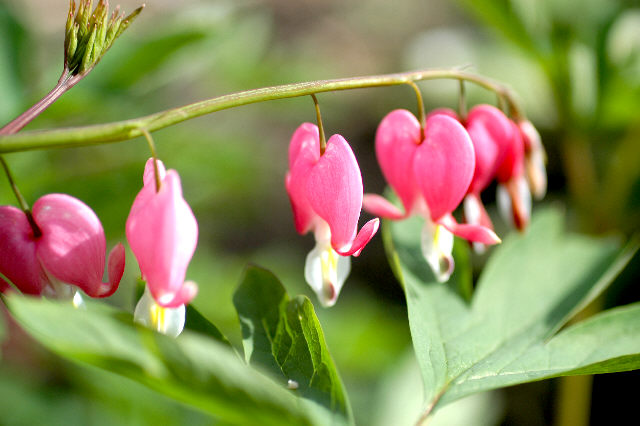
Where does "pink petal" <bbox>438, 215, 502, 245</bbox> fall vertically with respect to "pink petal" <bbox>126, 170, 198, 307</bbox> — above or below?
below

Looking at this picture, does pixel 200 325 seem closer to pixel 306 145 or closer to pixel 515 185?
pixel 306 145

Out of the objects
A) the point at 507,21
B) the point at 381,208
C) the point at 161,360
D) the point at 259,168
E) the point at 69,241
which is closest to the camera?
the point at 161,360

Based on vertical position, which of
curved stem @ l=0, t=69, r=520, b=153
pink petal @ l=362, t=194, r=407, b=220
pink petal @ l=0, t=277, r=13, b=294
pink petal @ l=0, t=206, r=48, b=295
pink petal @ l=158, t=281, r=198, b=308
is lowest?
pink petal @ l=362, t=194, r=407, b=220

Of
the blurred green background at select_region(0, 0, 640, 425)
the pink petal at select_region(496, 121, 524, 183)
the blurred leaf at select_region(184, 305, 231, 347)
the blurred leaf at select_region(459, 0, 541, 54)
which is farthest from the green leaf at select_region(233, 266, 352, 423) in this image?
the blurred leaf at select_region(459, 0, 541, 54)

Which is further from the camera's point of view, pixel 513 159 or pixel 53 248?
pixel 513 159

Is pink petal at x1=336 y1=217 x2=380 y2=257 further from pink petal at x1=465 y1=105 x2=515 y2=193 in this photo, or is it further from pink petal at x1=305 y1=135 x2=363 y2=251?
pink petal at x1=465 y1=105 x2=515 y2=193

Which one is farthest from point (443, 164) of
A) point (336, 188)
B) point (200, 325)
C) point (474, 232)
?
point (200, 325)

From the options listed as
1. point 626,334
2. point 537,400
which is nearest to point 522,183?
point 626,334
